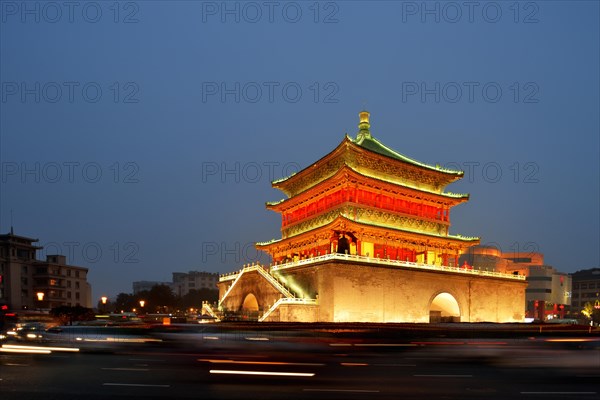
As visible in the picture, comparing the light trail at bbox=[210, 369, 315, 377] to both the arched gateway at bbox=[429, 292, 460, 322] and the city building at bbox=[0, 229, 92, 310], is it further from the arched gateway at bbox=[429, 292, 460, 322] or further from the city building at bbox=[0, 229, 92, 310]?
the city building at bbox=[0, 229, 92, 310]

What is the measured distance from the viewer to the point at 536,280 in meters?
91.9

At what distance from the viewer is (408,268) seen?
41.2m

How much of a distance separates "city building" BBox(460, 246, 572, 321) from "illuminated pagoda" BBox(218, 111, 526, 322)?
4295 centimetres

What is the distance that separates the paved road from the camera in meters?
10.7

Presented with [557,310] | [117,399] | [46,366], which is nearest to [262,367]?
[117,399]

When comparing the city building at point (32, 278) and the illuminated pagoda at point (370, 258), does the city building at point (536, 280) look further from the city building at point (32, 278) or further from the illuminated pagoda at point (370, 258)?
the city building at point (32, 278)

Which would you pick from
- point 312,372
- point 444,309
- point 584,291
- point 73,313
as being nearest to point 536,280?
point 584,291

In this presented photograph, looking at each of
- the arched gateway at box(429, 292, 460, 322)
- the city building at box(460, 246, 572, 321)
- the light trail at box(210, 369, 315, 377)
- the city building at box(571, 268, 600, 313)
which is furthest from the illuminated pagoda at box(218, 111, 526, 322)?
the city building at box(571, 268, 600, 313)

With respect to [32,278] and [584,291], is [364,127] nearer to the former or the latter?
[32,278]

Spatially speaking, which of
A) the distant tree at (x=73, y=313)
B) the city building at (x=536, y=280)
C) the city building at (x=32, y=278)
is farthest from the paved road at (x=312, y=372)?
the city building at (x=536, y=280)

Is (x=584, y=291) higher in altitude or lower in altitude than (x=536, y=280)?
lower

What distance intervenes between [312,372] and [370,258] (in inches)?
1051

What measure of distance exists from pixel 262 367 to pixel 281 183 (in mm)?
41226

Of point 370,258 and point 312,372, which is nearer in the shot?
point 312,372
